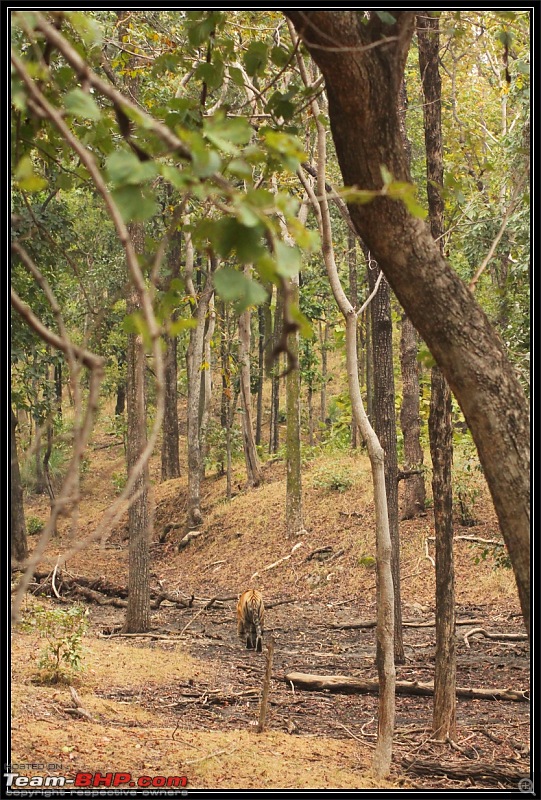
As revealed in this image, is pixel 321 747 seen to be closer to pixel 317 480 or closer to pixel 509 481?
pixel 509 481

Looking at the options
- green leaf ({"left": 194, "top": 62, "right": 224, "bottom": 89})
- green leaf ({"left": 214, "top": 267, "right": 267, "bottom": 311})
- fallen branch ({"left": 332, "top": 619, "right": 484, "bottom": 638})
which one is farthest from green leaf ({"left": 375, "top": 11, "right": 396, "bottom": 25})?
fallen branch ({"left": 332, "top": 619, "right": 484, "bottom": 638})

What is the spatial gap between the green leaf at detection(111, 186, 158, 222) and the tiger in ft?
30.5

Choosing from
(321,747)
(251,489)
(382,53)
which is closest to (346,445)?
(251,489)

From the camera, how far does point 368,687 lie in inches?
314

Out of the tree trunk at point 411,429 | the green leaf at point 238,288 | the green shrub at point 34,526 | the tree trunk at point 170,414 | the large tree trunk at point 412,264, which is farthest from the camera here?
the tree trunk at point 170,414

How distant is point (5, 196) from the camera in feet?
11.7

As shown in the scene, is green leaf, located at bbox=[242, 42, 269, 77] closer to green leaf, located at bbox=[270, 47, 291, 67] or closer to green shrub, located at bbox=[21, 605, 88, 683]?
green leaf, located at bbox=[270, 47, 291, 67]

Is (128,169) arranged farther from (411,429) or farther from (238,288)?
(411,429)

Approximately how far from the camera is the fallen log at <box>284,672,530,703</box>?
300 inches

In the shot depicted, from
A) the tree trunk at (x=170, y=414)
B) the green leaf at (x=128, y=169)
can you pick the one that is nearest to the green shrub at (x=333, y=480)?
the tree trunk at (x=170, y=414)

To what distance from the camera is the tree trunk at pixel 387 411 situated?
8.77 metres

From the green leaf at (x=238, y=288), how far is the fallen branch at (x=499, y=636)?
8.83 meters

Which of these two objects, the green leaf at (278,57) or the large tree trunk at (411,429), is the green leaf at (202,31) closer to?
the green leaf at (278,57)

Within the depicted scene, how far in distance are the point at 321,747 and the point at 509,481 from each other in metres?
3.73
